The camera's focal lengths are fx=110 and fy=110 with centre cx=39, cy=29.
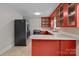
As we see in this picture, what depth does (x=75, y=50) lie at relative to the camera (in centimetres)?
266

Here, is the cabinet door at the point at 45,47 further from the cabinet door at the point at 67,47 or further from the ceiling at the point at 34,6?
the ceiling at the point at 34,6

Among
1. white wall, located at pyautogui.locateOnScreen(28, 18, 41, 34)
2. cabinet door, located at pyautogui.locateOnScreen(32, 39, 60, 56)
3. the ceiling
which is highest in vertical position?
the ceiling

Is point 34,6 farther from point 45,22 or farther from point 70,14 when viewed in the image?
point 45,22

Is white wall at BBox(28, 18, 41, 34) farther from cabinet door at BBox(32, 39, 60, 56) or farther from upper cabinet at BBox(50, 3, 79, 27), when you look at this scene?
cabinet door at BBox(32, 39, 60, 56)

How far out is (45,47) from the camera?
2.85 m

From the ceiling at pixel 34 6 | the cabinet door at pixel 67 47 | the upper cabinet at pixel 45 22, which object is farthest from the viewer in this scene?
the upper cabinet at pixel 45 22

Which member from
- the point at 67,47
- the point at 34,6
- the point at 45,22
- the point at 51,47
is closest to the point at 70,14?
the point at 67,47

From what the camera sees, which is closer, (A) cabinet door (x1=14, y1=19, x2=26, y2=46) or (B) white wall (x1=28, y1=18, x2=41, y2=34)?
(A) cabinet door (x1=14, y1=19, x2=26, y2=46)

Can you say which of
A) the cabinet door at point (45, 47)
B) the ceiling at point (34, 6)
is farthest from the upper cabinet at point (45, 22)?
the cabinet door at point (45, 47)

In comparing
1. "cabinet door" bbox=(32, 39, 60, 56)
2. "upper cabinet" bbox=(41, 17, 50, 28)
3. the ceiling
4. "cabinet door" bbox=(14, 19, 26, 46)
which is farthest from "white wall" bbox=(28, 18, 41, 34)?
"cabinet door" bbox=(32, 39, 60, 56)

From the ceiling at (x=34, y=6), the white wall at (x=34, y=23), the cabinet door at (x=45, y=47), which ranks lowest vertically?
the cabinet door at (x=45, y=47)

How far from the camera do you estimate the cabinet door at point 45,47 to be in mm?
2834

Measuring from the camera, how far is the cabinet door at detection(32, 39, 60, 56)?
2834mm

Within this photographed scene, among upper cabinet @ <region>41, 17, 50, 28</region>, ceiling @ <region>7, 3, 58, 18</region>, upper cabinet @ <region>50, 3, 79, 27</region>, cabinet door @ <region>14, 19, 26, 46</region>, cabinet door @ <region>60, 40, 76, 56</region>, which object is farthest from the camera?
upper cabinet @ <region>41, 17, 50, 28</region>
